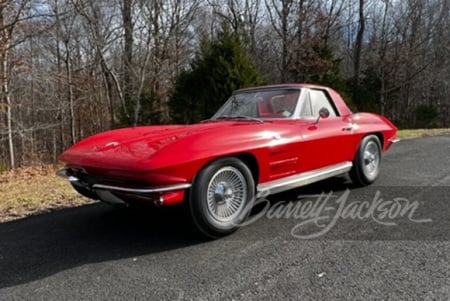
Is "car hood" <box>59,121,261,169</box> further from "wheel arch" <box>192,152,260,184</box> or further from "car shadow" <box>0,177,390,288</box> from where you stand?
"car shadow" <box>0,177,390,288</box>

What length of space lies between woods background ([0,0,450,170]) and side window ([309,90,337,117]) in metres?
8.42

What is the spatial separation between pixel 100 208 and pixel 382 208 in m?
3.41

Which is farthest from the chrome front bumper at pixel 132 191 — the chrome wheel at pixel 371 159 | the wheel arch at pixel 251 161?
the chrome wheel at pixel 371 159

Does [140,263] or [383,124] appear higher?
[383,124]

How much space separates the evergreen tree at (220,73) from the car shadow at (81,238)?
34.0 ft

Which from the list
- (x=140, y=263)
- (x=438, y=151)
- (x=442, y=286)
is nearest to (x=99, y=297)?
(x=140, y=263)

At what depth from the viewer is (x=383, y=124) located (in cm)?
580

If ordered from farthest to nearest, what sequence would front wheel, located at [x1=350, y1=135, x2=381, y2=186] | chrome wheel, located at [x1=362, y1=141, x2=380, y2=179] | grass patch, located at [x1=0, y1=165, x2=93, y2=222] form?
1. chrome wheel, located at [x1=362, y1=141, x2=380, y2=179]
2. front wheel, located at [x1=350, y1=135, x2=381, y2=186]
3. grass patch, located at [x1=0, y1=165, x2=93, y2=222]

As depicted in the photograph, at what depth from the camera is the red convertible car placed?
10.2 feet

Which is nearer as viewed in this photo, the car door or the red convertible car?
the red convertible car

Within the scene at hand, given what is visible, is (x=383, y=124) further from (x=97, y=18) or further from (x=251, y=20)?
(x=251, y=20)

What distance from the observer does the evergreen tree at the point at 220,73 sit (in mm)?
14336

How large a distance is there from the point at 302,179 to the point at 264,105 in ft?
3.74

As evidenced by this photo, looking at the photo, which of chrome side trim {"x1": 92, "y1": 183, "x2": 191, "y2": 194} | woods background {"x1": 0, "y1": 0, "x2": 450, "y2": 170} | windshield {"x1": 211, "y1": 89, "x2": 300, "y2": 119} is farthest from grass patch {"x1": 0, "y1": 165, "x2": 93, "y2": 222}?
woods background {"x1": 0, "y1": 0, "x2": 450, "y2": 170}
